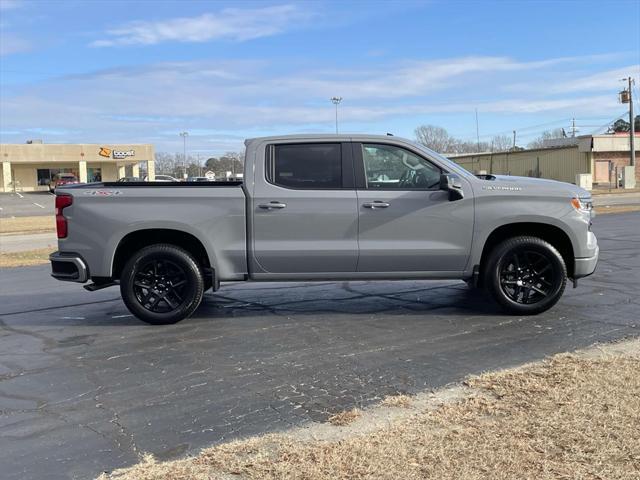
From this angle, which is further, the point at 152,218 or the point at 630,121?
the point at 630,121

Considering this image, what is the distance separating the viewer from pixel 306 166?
272 inches

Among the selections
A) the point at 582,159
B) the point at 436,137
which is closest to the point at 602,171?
the point at 582,159

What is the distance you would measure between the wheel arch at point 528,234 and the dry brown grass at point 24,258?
10.1 m

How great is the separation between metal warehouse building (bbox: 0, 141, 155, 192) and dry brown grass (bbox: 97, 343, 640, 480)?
71156 mm

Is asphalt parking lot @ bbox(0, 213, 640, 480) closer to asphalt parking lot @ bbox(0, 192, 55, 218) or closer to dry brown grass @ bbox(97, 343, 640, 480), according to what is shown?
dry brown grass @ bbox(97, 343, 640, 480)

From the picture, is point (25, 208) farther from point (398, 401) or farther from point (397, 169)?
point (398, 401)

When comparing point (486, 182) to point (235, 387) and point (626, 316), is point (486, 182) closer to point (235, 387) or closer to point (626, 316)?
point (626, 316)

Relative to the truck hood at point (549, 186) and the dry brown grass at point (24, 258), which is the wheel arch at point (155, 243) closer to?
the truck hood at point (549, 186)

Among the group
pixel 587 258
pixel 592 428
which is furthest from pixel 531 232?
pixel 592 428

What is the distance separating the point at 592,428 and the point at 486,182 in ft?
11.8

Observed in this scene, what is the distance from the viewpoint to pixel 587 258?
6.86m

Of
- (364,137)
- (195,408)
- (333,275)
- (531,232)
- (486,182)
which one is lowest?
(195,408)

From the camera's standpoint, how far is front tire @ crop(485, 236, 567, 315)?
680 centimetres

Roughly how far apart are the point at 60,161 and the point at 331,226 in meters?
72.2
